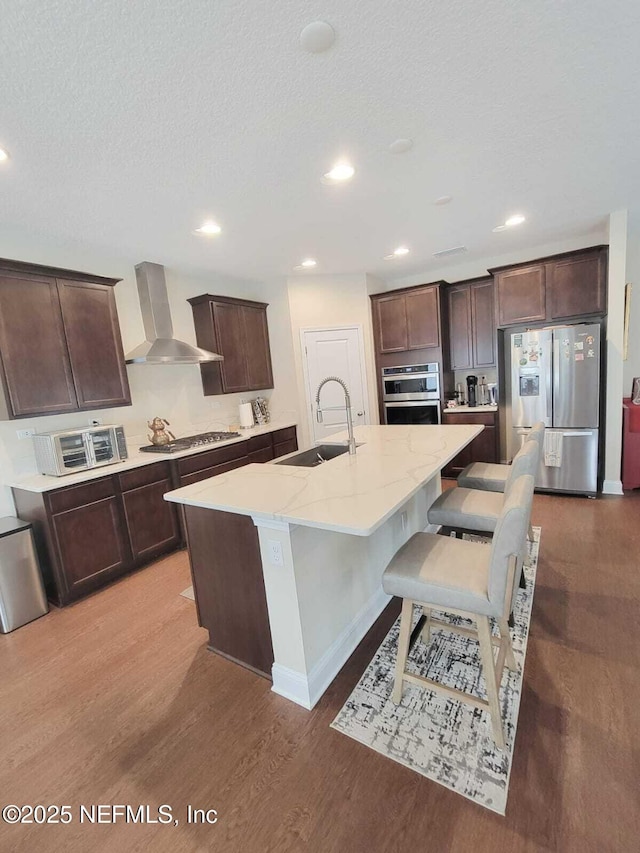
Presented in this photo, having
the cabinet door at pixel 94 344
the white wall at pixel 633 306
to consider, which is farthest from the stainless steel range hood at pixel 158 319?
the white wall at pixel 633 306

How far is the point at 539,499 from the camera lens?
398cm

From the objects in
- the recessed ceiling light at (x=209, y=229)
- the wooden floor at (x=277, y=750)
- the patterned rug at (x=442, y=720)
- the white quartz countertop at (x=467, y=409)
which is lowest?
the wooden floor at (x=277, y=750)

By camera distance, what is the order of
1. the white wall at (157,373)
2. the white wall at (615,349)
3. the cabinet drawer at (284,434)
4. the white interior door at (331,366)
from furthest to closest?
the white interior door at (331,366) → the cabinet drawer at (284,434) → the white wall at (615,349) → the white wall at (157,373)

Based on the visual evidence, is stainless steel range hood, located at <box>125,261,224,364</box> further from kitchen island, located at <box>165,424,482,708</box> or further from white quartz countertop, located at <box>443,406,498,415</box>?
white quartz countertop, located at <box>443,406,498,415</box>

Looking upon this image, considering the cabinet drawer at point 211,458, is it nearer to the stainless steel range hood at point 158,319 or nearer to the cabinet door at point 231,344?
the cabinet door at point 231,344

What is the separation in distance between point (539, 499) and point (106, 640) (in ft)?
13.4

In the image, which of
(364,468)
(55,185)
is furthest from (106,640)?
(55,185)

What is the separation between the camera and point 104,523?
9.61ft

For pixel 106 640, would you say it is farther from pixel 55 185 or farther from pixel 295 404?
pixel 295 404

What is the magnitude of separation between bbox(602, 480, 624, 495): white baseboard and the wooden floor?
5.99ft

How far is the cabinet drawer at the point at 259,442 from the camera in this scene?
4.23 meters

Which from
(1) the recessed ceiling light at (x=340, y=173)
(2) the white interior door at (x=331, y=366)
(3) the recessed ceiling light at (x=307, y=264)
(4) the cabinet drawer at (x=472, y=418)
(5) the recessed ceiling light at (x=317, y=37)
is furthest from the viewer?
(2) the white interior door at (x=331, y=366)

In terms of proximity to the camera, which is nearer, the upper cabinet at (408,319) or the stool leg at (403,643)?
the stool leg at (403,643)

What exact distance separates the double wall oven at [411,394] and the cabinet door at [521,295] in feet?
3.26
